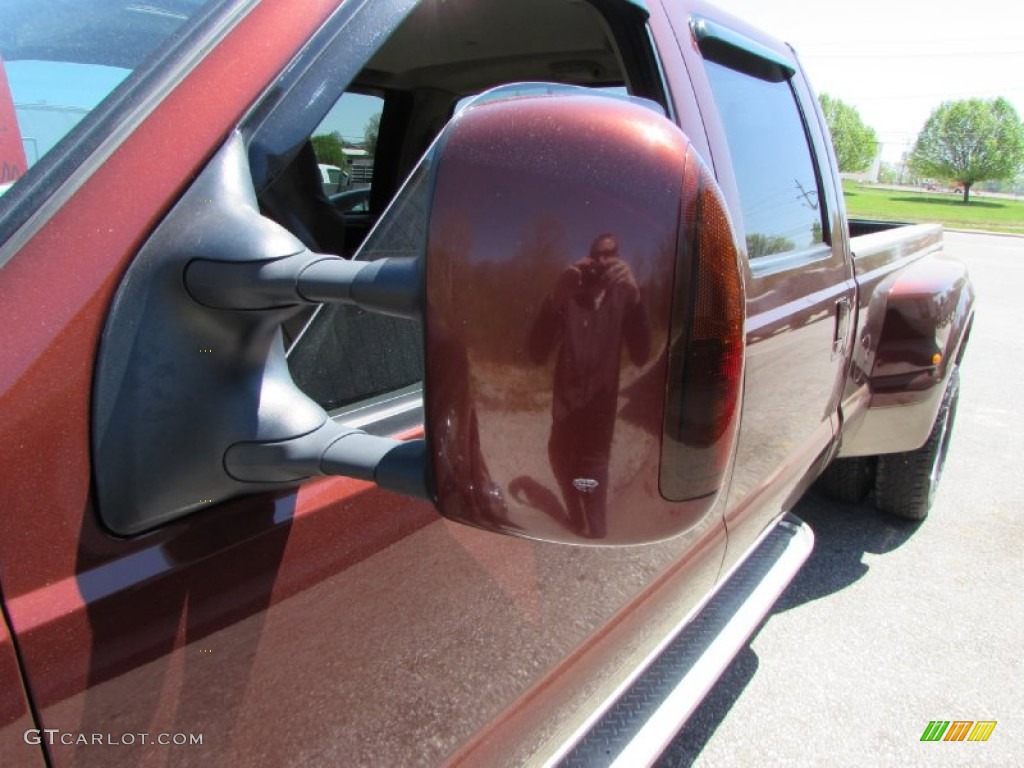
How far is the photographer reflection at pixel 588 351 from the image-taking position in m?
0.66

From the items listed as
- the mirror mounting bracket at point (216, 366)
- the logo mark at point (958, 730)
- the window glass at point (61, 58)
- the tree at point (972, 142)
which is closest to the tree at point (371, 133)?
the window glass at point (61, 58)

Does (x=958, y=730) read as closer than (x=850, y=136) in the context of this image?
Yes

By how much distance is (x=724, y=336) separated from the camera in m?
0.75

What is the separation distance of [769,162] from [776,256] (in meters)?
0.34

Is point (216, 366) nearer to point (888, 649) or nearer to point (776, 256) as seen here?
point (776, 256)

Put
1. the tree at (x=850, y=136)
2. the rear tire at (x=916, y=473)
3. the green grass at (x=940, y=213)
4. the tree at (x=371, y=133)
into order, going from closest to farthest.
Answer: the tree at (x=371, y=133) → the rear tire at (x=916, y=473) → the green grass at (x=940, y=213) → the tree at (x=850, y=136)

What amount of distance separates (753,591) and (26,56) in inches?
88.4

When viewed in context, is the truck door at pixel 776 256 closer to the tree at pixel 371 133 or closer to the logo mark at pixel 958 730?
the logo mark at pixel 958 730

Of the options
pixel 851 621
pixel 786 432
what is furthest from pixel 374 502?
pixel 851 621

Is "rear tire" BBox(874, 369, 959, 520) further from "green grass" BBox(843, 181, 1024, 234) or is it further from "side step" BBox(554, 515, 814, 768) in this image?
"green grass" BBox(843, 181, 1024, 234)

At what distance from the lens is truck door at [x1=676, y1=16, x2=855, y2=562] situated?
187 cm

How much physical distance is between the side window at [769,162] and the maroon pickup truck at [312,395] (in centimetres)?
111

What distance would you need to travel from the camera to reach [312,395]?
117cm

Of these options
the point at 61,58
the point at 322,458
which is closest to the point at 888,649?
the point at 322,458
